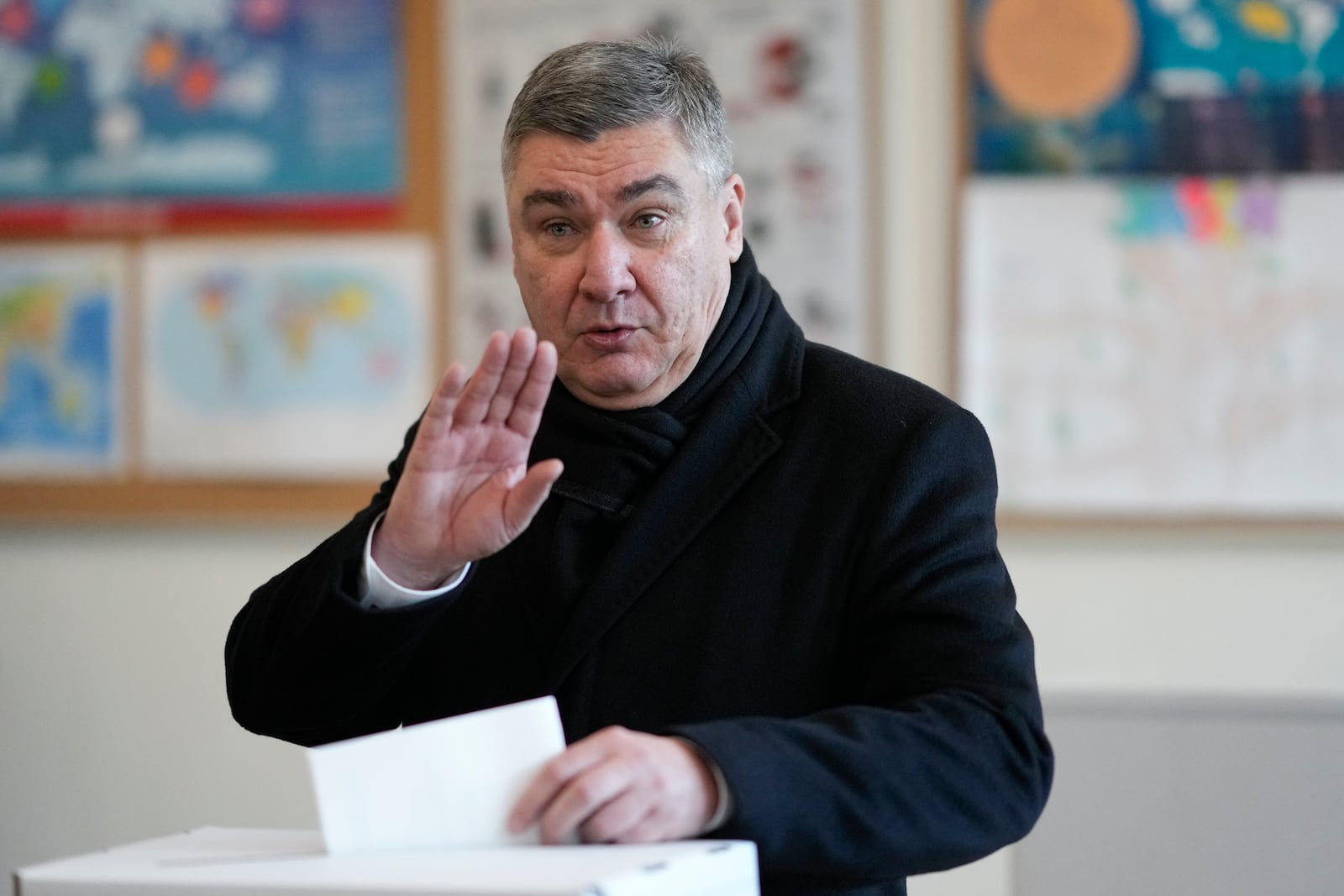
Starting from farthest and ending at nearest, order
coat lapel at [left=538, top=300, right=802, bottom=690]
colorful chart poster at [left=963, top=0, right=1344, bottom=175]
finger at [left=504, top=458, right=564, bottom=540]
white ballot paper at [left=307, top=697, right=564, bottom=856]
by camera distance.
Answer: colorful chart poster at [left=963, top=0, right=1344, bottom=175] < coat lapel at [left=538, top=300, right=802, bottom=690] < finger at [left=504, top=458, right=564, bottom=540] < white ballot paper at [left=307, top=697, right=564, bottom=856]

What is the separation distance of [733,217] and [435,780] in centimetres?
82

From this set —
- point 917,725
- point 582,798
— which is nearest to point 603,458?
point 917,725

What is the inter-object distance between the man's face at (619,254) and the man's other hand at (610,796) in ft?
1.75

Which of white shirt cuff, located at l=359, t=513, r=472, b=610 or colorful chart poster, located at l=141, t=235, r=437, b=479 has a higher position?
colorful chart poster, located at l=141, t=235, r=437, b=479

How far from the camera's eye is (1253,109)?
267 centimetres

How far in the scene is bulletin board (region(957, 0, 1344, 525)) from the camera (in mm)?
2674

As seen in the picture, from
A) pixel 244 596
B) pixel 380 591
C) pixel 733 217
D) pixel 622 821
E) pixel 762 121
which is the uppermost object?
pixel 762 121

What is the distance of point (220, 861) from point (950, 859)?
1.88 ft

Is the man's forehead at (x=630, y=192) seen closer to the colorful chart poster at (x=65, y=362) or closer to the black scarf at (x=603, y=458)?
the black scarf at (x=603, y=458)

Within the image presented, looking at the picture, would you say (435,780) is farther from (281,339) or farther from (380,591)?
(281,339)

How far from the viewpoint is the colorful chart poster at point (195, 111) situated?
305 cm

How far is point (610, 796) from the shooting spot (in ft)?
3.42

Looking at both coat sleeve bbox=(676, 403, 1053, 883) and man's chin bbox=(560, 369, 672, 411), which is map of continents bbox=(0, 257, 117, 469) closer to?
man's chin bbox=(560, 369, 672, 411)

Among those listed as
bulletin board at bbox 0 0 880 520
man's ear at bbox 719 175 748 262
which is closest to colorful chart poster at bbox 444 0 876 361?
bulletin board at bbox 0 0 880 520
